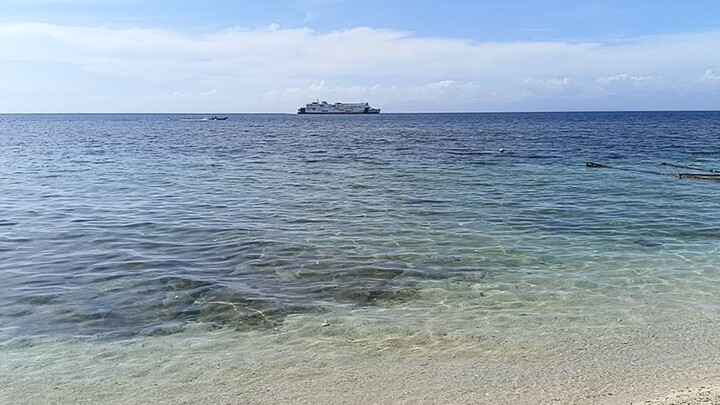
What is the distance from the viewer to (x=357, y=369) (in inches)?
312

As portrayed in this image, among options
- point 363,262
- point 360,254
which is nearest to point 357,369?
point 363,262

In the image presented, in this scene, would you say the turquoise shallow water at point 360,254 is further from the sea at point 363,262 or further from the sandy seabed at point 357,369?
the sandy seabed at point 357,369

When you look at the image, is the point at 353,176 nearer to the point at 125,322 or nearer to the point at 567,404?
the point at 125,322

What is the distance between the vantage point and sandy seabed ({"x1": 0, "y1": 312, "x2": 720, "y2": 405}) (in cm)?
704

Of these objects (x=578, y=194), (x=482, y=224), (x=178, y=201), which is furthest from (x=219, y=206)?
(x=578, y=194)

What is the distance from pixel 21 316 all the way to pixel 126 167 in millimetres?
31963

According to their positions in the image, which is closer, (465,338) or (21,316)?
(465,338)

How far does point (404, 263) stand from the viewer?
13.8 m

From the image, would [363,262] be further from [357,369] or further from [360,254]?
[357,369]

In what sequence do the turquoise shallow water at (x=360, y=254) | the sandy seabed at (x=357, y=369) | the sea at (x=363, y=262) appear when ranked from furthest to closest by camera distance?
the turquoise shallow water at (x=360, y=254) → the sea at (x=363, y=262) → the sandy seabed at (x=357, y=369)

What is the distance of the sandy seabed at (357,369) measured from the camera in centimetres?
704

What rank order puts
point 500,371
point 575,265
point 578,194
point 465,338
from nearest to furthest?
point 500,371 < point 465,338 < point 575,265 < point 578,194

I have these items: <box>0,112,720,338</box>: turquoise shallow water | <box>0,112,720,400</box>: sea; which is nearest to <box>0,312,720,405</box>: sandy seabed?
<box>0,112,720,400</box>: sea

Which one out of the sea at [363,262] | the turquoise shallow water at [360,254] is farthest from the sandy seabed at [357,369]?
the turquoise shallow water at [360,254]
